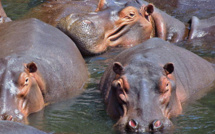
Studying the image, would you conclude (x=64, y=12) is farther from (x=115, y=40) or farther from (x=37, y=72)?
(x=37, y=72)

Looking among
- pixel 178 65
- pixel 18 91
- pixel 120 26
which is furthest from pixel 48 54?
pixel 120 26

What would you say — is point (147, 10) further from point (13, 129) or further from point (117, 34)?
point (13, 129)

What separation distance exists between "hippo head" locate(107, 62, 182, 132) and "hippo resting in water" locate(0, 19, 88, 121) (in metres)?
1.03

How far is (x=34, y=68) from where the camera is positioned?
20.4 feet

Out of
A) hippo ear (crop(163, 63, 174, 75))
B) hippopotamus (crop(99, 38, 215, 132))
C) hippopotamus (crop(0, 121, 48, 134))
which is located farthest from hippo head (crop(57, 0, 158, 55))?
hippopotamus (crop(0, 121, 48, 134))

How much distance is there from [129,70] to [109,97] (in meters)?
0.56

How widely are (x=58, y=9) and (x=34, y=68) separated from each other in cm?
421

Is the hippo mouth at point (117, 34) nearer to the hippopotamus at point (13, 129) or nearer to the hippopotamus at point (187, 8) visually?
the hippopotamus at point (187, 8)

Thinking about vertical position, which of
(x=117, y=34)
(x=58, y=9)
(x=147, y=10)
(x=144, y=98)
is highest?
(x=144, y=98)

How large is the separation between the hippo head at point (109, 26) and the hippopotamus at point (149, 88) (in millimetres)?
1600

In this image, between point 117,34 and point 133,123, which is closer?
point 133,123

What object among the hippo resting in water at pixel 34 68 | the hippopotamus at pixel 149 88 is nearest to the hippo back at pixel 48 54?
the hippo resting in water at pixel 34 68

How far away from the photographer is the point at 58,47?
749 centimetres

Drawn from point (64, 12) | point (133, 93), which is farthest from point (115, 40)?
point (133, 93)
